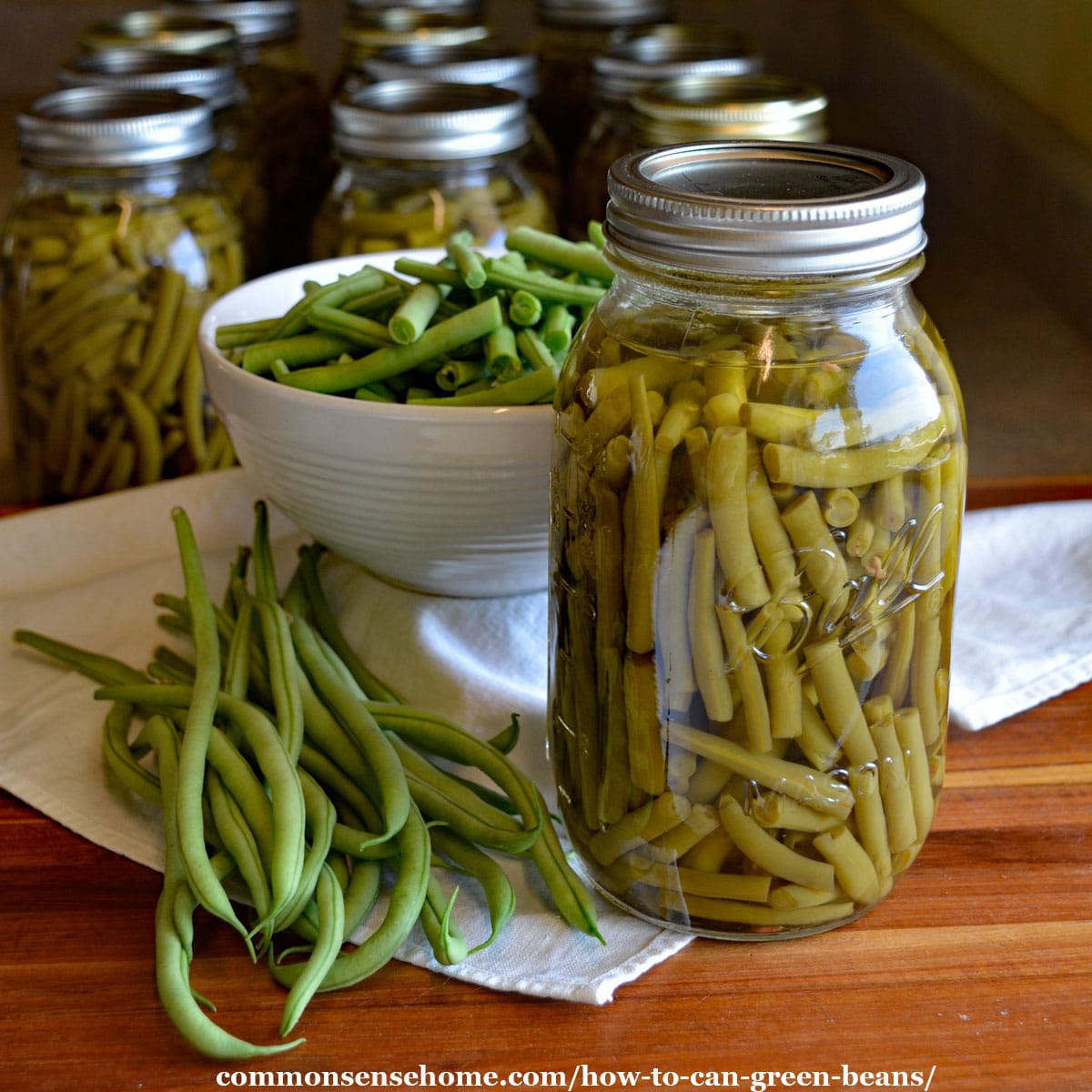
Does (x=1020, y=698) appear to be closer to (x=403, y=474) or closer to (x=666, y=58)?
(x=403, y=474)

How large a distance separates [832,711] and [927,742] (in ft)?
0.31

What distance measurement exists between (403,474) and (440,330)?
0.11m

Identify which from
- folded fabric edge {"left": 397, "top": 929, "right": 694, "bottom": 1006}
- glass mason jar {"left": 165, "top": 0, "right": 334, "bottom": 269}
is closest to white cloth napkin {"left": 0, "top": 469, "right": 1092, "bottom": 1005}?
folded fabric edge {"left": 397, "top": 929, "right": 694, "bottom": 1006}

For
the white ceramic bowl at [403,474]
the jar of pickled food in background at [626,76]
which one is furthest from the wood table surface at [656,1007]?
the jar of pickled food in background at [626,76]

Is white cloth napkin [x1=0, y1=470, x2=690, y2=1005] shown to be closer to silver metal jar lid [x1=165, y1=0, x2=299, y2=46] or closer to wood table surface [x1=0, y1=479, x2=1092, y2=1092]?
wood table surface [x1=0, y1=479, x2=1092, y2=1092]

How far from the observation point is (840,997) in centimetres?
79

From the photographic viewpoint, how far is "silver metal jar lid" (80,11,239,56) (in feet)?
6.30

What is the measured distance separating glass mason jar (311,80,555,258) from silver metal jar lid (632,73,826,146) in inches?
5.8

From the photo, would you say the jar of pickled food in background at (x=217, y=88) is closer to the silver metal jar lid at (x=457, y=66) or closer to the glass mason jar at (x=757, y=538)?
the silver metal jar lid at (x=457, y=66)

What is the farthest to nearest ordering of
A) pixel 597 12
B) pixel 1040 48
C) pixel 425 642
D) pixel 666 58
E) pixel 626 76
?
pixel 597 12 < pixel 666 58 < pixel 626 76 < pixel 1040 48 < pixel 425 642

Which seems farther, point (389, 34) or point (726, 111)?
point (389, 34)

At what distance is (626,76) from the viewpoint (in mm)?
1744

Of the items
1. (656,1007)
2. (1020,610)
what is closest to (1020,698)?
(1020,610)

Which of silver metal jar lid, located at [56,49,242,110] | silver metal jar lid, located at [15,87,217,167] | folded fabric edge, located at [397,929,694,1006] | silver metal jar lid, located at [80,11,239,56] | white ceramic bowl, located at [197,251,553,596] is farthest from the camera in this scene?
silver metal jar lid, located at [80,11,239,56]
